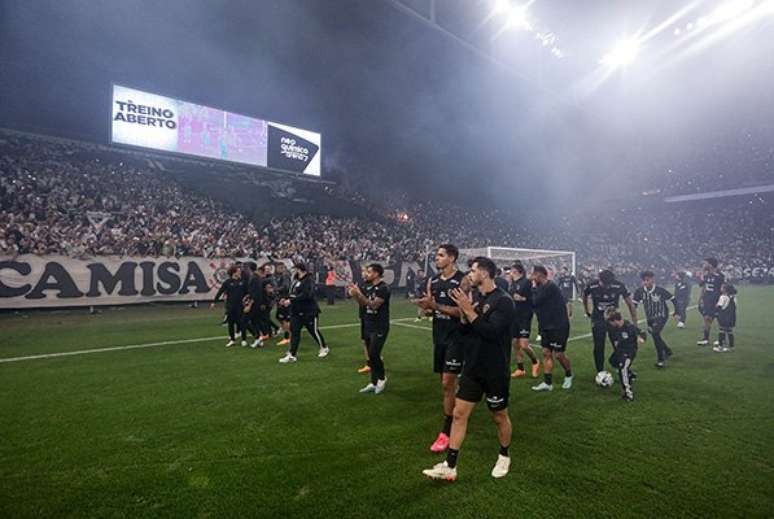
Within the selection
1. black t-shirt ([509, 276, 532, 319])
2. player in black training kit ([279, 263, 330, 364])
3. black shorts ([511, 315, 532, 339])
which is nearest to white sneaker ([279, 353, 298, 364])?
player in black training kit ([279, 263, 330, 364])

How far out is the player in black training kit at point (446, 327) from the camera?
4.95 m

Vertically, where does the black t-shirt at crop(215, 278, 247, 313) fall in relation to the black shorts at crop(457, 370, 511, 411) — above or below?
above

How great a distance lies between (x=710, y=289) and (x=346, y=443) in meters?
11.5

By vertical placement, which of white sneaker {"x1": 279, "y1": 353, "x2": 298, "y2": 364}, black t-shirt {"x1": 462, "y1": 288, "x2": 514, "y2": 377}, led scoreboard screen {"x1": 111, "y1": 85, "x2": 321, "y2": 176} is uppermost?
led scoreboard screen {"x1": 111, "y1": 85, "x2": 321, "y2": 176}

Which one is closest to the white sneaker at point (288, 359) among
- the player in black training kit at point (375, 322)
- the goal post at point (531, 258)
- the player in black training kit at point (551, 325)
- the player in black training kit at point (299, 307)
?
the player in black training kit at point (299, 307)

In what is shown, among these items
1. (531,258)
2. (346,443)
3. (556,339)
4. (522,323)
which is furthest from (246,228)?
(346,443)

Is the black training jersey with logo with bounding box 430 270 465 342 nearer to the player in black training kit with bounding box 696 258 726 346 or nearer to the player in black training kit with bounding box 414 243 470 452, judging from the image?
the player in black training kit with bounding box 414 243 470 452

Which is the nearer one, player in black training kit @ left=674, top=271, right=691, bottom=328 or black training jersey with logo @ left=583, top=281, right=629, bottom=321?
black training jersey with logo @ left=583, top=281, right=629, bottom=321

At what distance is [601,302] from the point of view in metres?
8.09

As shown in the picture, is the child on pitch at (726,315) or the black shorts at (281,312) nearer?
the child on pitch at (726,315)

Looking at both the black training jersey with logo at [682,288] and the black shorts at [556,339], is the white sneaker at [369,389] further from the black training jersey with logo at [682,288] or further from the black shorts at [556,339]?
the black training jersey with logo at [682,288]

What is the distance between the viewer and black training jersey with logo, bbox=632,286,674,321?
9.75 metres

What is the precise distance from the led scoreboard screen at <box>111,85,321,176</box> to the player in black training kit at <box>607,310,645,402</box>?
28.8 meters

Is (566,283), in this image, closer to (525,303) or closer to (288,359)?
(525,303)
